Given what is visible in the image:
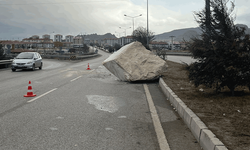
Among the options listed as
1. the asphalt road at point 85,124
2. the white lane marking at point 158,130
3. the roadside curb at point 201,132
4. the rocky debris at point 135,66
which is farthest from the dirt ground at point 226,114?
the rocky debris at point 135,66

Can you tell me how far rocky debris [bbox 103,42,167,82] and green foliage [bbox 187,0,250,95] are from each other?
5.01 metres

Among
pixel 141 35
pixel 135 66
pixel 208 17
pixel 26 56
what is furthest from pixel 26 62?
pixel 141 35

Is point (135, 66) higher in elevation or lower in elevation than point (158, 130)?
higher

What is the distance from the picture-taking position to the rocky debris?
41.9 ft

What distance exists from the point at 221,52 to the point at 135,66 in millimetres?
6001

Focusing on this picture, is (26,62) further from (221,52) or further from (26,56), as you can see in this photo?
(221,52)

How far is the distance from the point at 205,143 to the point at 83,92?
255 inches

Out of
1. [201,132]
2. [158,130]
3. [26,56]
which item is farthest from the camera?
[26,56]

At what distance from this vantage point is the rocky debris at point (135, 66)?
12766 mm

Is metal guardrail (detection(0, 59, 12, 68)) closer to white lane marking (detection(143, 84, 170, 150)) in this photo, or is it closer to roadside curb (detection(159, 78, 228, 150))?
white lane marking (detection(143, 84, 170, 150))

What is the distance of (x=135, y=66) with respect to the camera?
42.6ft

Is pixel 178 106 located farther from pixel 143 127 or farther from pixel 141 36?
pixel 141 36

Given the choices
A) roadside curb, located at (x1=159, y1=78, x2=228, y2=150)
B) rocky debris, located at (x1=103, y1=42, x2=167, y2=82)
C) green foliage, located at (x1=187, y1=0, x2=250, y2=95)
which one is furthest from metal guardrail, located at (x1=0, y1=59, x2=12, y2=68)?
roadside curb, located at (x1=159, y1=78, x2=228, y2=150)

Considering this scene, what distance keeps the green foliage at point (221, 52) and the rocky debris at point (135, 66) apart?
5011 mm
